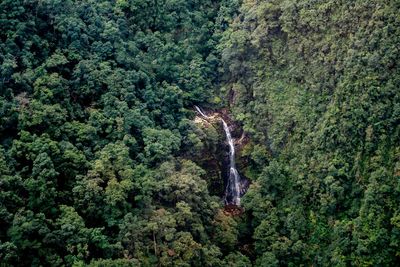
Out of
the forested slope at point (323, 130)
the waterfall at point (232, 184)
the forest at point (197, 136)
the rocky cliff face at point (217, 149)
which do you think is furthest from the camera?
the waterfall at point (232, 184)

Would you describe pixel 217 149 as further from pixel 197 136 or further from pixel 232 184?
pixel 232 184

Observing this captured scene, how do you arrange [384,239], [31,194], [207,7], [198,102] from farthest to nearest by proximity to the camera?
[207,7], [198,102], [384,239], [31,194]

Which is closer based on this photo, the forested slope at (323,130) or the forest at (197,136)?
the forest at (197,136)

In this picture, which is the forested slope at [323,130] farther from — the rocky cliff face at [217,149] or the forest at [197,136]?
the rocky cliff face at [217,149]

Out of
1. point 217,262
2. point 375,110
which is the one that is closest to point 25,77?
point 217,262

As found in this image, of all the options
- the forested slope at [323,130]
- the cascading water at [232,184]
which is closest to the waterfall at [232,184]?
the cascading water at [232,184]

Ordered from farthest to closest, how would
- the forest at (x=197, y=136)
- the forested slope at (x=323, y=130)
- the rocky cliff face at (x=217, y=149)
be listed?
the rocky cliff face at (x=217, y=149)
the forested slope at (x=323, y=130)
the forest at (x=197, y=136)

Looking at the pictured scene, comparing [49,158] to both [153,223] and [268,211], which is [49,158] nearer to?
[153,223]

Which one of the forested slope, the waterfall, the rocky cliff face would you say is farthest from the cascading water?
the forested slope

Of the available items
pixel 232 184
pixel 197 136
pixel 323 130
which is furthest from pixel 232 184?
pixel 323 130
